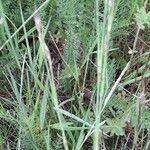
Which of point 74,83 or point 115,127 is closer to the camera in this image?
point 115,127

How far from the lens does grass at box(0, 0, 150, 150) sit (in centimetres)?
104

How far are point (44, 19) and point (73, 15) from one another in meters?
0.15

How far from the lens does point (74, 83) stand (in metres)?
1.23

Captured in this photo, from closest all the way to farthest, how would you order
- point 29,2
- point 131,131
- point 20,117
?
point 20,117
point 131,131
point 29,2

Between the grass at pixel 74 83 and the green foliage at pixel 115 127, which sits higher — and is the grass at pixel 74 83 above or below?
above

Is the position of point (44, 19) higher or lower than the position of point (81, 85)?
higher

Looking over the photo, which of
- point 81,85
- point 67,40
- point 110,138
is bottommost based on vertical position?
point 110,138

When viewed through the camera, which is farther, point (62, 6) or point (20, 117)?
point (62, 6)

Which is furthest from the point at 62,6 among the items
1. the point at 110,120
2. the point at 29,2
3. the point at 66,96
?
the point at 110,120

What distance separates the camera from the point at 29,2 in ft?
4.39

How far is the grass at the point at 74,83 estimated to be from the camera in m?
1.04

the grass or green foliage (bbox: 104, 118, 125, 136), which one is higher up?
the grass

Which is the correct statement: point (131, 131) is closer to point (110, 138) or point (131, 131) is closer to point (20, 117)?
point (110, 138)

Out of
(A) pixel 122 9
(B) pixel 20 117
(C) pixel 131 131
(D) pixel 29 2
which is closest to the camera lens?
(B) pixel 20 117
